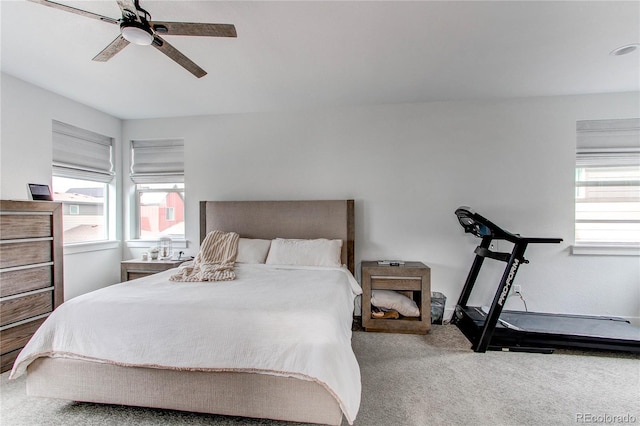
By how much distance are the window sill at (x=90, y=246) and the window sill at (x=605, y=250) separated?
567 centimetres

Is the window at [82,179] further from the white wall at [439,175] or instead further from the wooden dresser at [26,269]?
the white wall at [439,175]

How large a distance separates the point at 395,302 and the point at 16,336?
3.41 m

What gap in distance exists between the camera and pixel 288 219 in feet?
12.0

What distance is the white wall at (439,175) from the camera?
338 cm

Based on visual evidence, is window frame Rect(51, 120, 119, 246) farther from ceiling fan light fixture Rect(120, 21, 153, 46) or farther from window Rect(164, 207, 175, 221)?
ceiling fan light fixture Rect(120, 21, 153, 46)

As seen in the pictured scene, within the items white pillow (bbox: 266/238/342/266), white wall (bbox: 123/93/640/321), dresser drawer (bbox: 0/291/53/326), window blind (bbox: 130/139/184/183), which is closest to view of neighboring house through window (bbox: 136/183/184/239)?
window blind (bbox: 130/139/184/183)

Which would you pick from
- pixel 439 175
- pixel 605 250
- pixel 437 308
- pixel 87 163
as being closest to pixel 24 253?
pixel 87 163

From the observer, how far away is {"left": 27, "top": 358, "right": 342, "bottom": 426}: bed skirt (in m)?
1.62

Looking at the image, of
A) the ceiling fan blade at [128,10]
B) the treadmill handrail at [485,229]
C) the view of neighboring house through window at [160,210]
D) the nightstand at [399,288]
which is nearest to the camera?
the ceiling fan blade at [128,10]

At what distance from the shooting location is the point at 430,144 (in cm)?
362

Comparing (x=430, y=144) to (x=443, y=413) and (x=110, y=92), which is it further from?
(x=110, y=92)

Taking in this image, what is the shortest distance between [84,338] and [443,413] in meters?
2.28

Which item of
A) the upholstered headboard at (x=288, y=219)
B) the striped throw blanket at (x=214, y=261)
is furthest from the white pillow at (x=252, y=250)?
the upholstered headboard at (x=288, y=219)

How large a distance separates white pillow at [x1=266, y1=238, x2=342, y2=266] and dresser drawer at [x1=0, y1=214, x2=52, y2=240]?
206 centimetres
